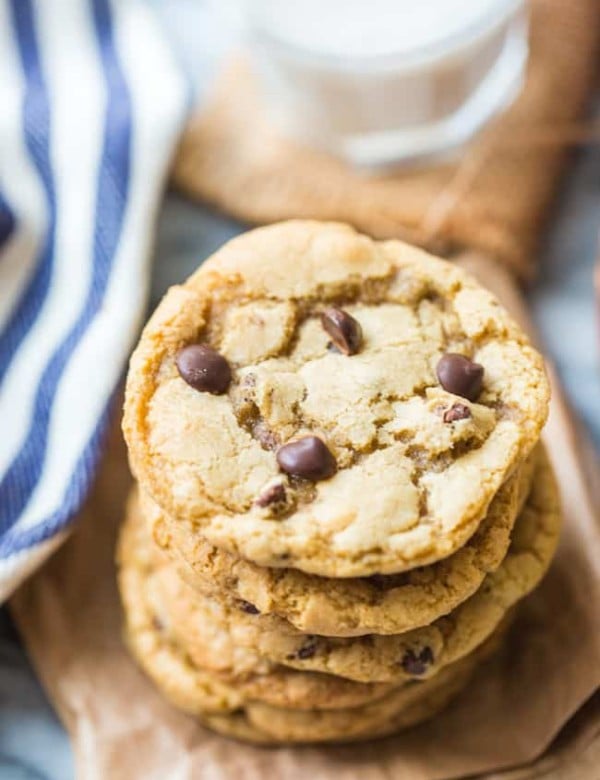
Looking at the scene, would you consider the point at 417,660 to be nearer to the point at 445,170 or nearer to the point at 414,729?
the point at 414,729

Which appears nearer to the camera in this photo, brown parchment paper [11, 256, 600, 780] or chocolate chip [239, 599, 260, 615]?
chocolate chip [239, 599, 260, 615]

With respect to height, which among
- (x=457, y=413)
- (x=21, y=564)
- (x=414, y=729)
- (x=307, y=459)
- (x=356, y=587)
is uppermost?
(x=457, y=413)

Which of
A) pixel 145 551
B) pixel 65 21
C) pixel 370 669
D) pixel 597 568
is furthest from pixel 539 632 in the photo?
pixel 65 21

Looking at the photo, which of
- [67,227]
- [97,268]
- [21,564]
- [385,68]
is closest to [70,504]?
[21,564]

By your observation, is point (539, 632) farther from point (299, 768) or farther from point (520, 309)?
point (520, 309)

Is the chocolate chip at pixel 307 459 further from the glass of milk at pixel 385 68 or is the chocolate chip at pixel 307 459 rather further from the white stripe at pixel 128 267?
the glass of milk at pixel 385 68

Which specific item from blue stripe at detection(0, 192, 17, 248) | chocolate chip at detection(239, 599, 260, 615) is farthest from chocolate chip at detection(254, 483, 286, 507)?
blue stripe at detection(0, 192, 17, 248)

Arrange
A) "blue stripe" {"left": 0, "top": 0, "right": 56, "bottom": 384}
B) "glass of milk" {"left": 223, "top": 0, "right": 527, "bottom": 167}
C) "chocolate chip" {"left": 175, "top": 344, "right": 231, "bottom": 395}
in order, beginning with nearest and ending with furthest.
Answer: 1. "chocolate chip" {"left": 175, "top": 344, "right": 231, "bottom": 395}
2. "blue stripe" {"left": 0, "top": 0, "right": 56, "bottom": 384}
3. "glass of milk" {"left": 223, "top": 0, "right": 527, "bottom": 167}

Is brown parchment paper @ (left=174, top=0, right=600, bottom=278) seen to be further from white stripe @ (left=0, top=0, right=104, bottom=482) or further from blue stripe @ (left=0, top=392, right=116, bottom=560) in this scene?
blue stripe @ (left=0, top=392, right=116, bottom=560)

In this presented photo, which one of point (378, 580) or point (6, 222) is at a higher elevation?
point (378, 580)
